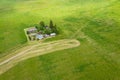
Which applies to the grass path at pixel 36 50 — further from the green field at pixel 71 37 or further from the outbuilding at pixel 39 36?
the outbuilding at pixel 39 36

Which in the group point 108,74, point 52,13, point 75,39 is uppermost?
point 52,13

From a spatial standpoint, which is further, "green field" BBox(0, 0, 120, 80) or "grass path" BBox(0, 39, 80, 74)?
"grass path" BBox(0, 39, 80, 74)

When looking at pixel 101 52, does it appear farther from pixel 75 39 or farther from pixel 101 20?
pixel 101 20

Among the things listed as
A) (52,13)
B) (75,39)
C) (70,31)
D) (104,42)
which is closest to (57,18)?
(52,13)

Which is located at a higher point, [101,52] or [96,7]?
[96,7]

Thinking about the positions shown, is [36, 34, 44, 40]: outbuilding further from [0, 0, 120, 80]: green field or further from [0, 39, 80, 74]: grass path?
[0, 39, 80, 74]: grass path

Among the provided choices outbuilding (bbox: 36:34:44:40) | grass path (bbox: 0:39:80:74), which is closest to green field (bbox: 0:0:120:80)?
grass path (bbox: 0:39:80:74)

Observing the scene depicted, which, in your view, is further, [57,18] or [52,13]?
[52,13]
